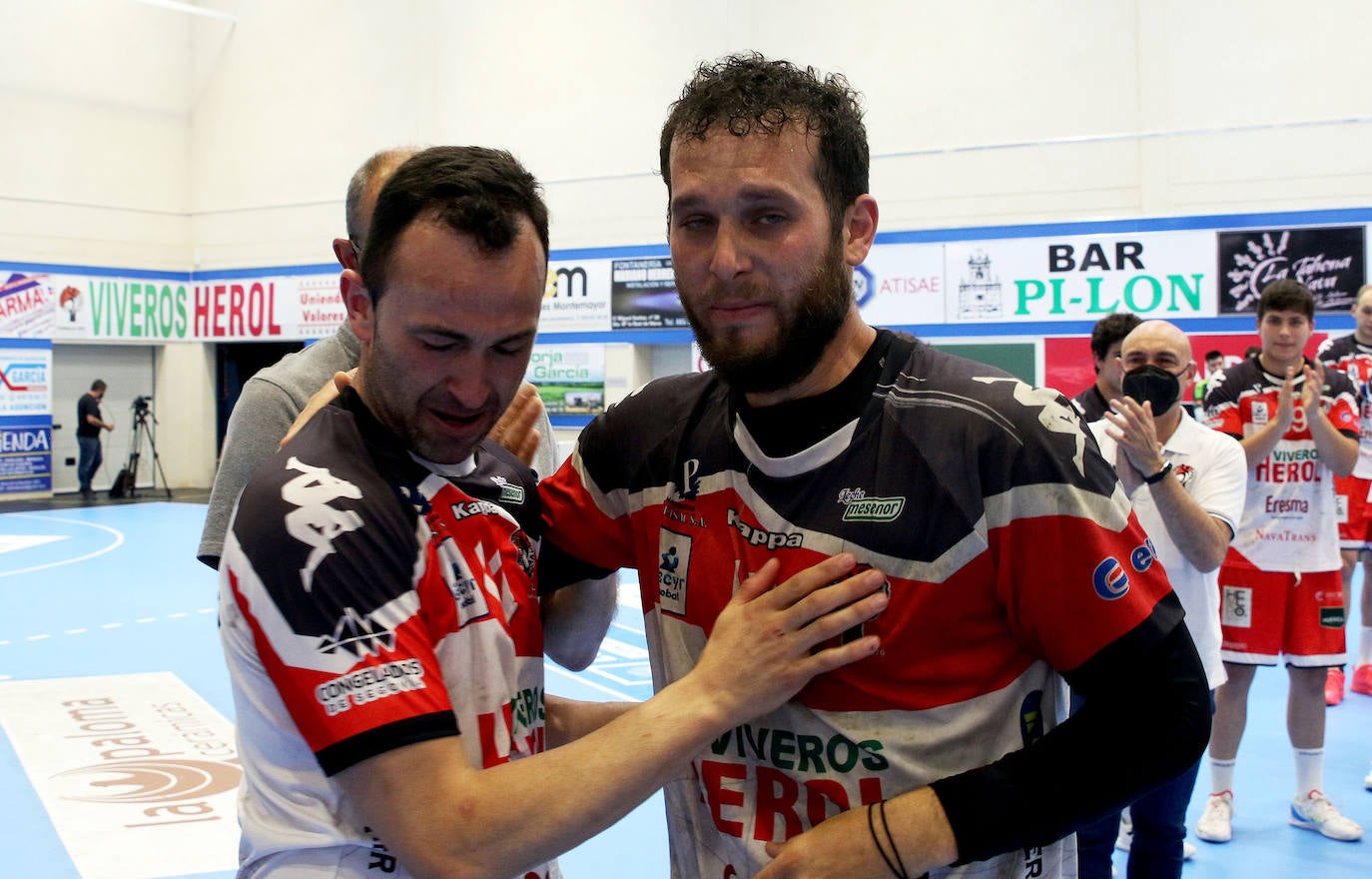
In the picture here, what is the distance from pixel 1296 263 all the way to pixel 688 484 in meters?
12.0

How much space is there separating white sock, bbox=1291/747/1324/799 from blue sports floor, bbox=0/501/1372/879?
0.61ft

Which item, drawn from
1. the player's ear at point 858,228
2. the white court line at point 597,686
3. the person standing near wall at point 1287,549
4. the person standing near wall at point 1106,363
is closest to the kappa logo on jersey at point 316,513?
the player's ear at point 858,228

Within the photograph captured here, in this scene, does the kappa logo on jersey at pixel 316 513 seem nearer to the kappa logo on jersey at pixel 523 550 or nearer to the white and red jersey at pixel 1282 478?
the kappa logo on jersey at pixel 523 550

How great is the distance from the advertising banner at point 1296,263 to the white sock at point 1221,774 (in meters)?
8.14

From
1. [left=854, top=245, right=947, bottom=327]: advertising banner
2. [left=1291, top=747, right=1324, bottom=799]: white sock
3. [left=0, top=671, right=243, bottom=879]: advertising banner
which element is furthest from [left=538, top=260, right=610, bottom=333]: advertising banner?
[left=1291, top=747, right=1324, bottom=799]: white sock

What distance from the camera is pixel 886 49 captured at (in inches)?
586

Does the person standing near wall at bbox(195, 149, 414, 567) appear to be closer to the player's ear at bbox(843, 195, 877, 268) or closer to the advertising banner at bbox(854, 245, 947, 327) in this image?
the player's ear at bbox(843, 195, 877, 268)

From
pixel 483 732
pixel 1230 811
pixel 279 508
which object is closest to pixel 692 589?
pixel 483 732

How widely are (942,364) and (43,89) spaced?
20624mm

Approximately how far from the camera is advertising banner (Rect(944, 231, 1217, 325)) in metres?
12.1

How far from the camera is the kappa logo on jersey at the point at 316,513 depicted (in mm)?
1430

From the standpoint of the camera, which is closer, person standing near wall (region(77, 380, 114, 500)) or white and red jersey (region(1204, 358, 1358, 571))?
white and red jersey (region(1204, 358, 1358, 571))

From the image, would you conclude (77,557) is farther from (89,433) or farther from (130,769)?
(130,769)

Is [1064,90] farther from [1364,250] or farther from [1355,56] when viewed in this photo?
[1364,250]
